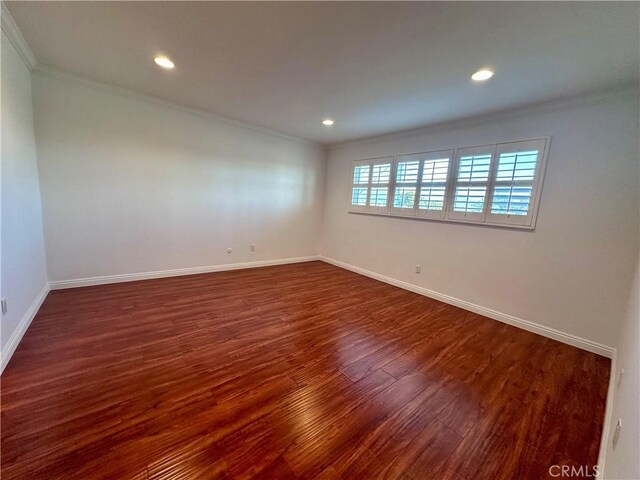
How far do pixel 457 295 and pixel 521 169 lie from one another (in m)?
1.76

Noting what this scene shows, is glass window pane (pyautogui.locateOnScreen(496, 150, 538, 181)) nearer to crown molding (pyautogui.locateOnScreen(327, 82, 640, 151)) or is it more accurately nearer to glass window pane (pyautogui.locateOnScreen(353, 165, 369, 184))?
crown molding (pyautogui.locateOnScreen(327, 82, 640, 151))

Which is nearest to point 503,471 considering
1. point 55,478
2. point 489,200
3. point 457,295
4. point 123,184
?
point 55,478

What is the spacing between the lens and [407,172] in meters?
4.04

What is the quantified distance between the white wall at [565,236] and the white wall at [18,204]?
176 inches

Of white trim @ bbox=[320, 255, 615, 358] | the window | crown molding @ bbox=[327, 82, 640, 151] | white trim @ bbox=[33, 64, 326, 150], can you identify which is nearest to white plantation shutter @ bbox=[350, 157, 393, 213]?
the window

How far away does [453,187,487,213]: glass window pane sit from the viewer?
3214 millimetres

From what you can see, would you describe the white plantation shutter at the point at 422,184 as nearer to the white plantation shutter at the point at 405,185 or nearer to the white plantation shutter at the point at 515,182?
the white plantation shutter at the point at 405,185

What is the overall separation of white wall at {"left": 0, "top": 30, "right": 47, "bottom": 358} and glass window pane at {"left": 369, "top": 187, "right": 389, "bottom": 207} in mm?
4332

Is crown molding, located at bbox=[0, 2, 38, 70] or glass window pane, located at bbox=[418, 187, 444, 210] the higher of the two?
crown molding, located at bbox=[0, 2, 38, 70]

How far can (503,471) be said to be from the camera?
4.16 ft

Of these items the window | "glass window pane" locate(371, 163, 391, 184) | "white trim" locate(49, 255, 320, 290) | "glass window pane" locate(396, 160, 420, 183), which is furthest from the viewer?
"glass window pane" locate(371, 163, 391, 184)

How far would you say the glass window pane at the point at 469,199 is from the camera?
321cm

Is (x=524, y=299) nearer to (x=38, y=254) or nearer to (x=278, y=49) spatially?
(x=278, y=49)

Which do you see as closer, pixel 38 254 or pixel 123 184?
pixel 38 254
